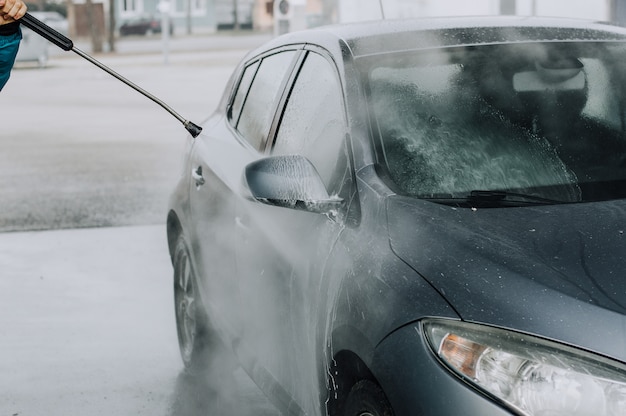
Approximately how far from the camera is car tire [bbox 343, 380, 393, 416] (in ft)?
9.18

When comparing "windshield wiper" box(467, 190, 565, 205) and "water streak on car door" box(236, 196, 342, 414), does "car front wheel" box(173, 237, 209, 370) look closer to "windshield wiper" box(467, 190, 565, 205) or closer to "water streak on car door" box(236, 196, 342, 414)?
"water streak on car door" box(236, 196, 342, 414)

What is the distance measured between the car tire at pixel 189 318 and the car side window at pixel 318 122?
1189 mm

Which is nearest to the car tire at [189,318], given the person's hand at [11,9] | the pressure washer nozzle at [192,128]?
the pressure washer nozzle at [192,128]

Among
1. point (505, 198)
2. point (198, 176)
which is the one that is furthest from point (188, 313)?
point (505, 198)

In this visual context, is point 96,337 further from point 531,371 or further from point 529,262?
point 531,371

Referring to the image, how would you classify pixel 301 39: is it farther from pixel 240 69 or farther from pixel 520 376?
pixel 520 376

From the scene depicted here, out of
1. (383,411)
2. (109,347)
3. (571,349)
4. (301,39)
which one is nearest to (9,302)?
(109,347)

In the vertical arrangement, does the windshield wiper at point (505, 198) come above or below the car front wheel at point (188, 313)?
above

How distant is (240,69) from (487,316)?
3089mm

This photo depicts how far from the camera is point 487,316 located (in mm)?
2594

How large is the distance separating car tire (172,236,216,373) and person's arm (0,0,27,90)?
1237 millimetres

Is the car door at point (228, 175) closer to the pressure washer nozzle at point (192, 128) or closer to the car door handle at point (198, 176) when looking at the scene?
the car door handle at point (198, 176)

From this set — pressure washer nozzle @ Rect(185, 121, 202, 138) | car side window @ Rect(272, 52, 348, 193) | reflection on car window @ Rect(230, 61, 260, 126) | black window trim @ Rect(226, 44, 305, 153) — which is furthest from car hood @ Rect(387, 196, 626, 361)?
reflection on car window @ Rect(230, 61, 260, 126)

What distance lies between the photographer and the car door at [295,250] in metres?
3.40
